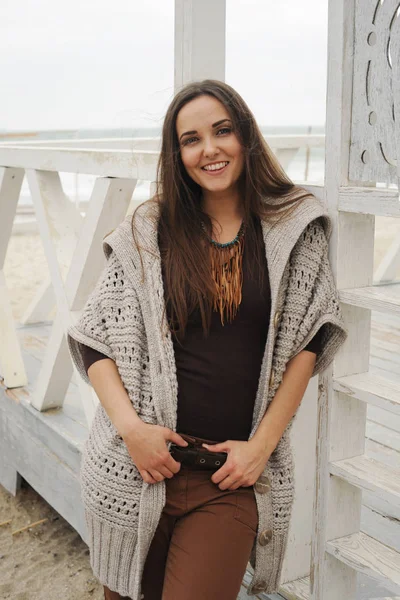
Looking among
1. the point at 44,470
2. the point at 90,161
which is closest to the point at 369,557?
the point at 90,161

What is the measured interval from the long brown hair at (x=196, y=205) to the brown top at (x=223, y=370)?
0.03 meters

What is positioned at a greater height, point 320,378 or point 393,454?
point 320,378

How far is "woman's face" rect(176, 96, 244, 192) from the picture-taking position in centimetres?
176

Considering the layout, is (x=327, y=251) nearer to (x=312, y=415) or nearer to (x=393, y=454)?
(x=312, y=415)

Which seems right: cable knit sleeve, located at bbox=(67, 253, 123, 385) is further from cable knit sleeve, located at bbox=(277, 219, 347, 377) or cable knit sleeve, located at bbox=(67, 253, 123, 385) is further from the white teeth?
cable knit sleeve, located at bbox=(277, 219, 347, 377)

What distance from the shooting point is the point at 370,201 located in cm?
162

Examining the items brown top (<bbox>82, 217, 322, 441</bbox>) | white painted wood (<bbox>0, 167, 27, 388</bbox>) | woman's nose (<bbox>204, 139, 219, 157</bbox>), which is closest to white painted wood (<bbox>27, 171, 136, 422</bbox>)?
white painted wood (<bbox>0, 167, 27, 388</bbox>)

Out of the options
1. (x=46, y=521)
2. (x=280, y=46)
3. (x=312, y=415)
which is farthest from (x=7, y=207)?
(x=280, y=46)

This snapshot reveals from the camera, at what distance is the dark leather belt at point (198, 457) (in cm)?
171

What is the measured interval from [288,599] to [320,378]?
0.71 meters

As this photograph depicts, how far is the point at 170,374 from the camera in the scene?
68.9 inches

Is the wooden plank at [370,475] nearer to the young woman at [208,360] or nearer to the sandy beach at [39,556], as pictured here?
the young woman at [208,360]

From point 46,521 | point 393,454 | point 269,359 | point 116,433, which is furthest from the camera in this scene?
point 46,521

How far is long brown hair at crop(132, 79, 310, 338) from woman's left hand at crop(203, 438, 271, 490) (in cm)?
27
